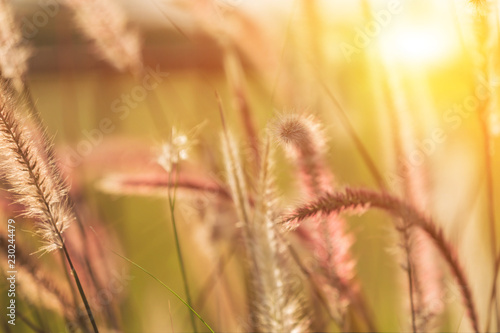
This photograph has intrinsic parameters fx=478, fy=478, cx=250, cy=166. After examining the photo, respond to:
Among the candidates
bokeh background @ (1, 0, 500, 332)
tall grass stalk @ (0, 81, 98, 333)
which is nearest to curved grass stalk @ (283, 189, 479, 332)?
bokeh background @ (1, 0, 500, 332)

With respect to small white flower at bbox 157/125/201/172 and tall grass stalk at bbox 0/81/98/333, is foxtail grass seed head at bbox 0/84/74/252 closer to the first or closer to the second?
tall grass stalk at bbox 0/81/98/333

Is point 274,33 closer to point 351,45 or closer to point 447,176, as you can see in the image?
point 351,45

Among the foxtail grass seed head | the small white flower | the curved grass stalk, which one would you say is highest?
the small white flower

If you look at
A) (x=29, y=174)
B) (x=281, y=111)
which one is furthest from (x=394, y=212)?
(x=29, y=174)

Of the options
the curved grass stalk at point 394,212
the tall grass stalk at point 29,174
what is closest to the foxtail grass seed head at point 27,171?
the tall grass stalk at point 29,174

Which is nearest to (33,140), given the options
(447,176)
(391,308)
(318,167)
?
(318,167)

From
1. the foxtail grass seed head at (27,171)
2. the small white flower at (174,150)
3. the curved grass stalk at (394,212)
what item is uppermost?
the small white flower at (174,150)

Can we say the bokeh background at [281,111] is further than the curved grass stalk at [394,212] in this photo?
Yes

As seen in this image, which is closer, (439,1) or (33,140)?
(33,140)

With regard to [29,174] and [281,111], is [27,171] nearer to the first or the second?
[29,174]

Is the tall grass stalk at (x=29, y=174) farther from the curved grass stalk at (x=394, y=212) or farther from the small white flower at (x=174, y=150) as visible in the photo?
the curved grass stalk at (x=394, y=212)

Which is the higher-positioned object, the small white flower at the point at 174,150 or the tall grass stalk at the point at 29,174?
the small white flower at the point at 174,150
